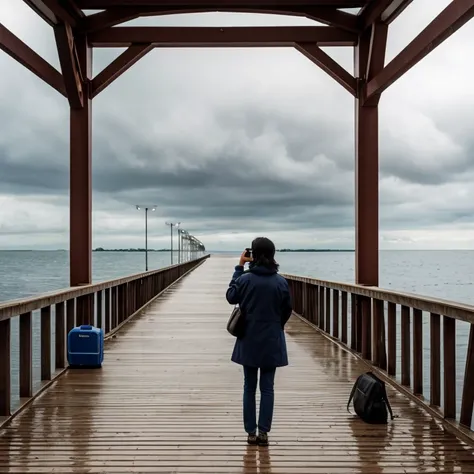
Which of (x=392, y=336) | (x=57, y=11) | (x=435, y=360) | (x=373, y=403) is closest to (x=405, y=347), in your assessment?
(x=392, y=336)

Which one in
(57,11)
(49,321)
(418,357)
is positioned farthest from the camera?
(57,11)

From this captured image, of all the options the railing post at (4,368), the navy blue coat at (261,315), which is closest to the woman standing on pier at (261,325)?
the navy blue coat at (261,315)

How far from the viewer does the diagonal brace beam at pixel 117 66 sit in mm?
9250

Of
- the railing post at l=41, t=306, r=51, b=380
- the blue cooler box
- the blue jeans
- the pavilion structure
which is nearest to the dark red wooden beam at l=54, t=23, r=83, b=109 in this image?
the pavilion structure

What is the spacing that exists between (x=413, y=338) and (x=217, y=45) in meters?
5.16

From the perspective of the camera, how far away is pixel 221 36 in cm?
943

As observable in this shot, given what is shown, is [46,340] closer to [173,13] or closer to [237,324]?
[237,324]

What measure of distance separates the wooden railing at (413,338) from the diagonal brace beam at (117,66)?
408 centimetres

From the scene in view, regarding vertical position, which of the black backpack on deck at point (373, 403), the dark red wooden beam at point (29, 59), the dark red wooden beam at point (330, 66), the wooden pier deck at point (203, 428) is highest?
the dark red wooden beam at point (330, 66)

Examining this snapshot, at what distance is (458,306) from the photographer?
476cm

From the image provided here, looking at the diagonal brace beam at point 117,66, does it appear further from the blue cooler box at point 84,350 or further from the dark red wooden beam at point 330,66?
the blue cooler box at point 84,350

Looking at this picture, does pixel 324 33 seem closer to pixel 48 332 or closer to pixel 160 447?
pixel 48 332

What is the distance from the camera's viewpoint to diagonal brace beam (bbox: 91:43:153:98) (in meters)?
9.25

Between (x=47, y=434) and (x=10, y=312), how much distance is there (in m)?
0.96
